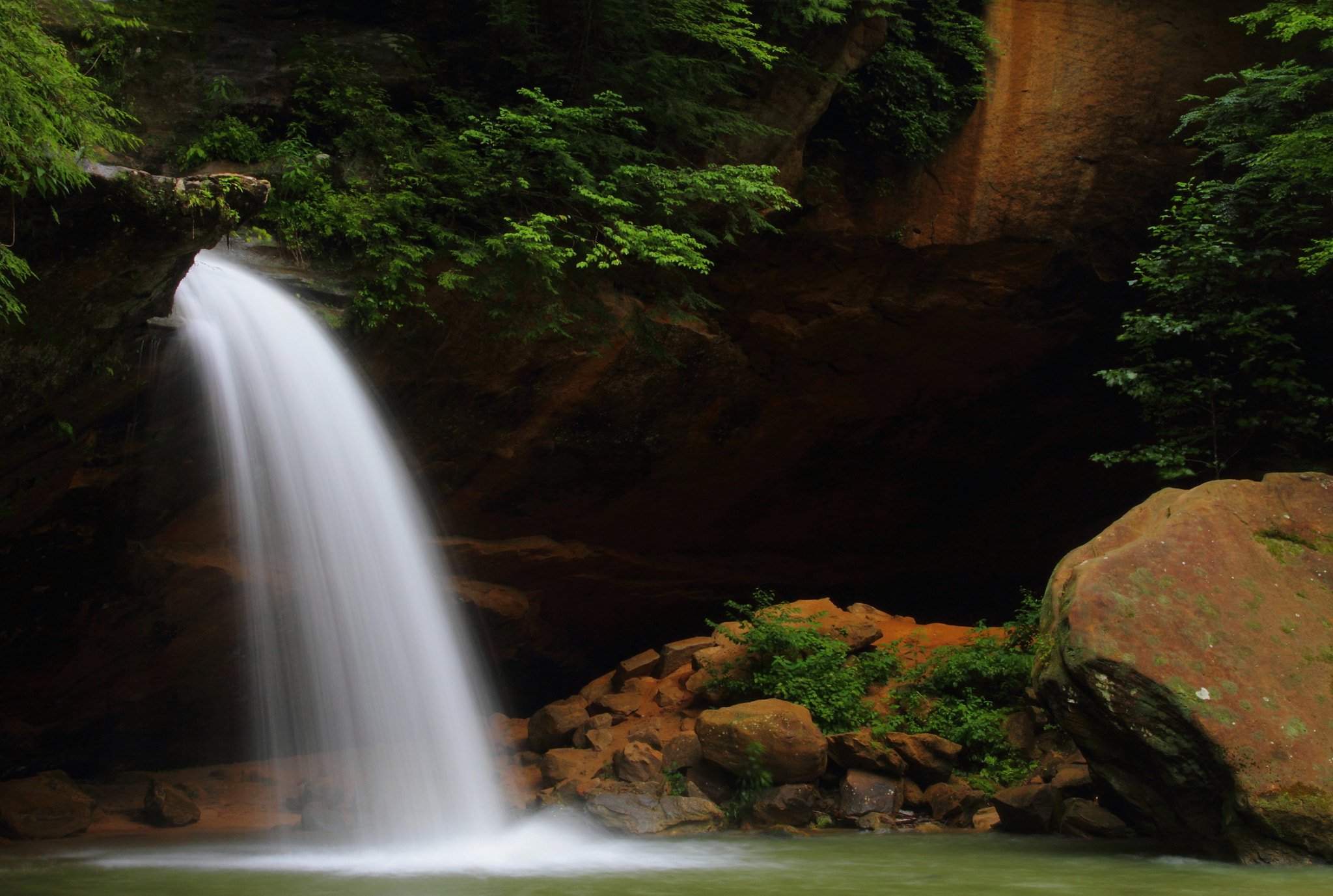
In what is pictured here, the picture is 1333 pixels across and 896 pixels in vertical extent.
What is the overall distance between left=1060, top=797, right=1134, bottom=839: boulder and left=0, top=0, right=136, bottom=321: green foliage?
7621 millimetres

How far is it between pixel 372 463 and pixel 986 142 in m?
8.63

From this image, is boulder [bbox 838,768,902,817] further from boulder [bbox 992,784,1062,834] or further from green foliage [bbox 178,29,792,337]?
green foliage [bbox 178,29,792,337]

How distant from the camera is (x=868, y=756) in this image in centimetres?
818

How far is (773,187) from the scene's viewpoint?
8.48 m

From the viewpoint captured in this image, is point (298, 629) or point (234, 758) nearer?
point (298, 629)

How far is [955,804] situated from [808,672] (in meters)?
2.08

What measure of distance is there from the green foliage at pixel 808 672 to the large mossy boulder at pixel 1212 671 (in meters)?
3.19

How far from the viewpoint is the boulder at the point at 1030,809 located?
22.7 feet

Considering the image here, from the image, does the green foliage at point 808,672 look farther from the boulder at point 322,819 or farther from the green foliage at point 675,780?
the boulder at point 322,819

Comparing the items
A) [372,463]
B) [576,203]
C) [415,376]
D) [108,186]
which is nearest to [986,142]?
[576,203]

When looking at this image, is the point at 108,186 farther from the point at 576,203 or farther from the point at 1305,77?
the point at 1305,77

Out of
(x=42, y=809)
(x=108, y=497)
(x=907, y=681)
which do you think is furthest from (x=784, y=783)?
(x=42, y=809)

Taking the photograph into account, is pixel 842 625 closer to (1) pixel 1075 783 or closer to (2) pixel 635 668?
(2) pixel 635 668

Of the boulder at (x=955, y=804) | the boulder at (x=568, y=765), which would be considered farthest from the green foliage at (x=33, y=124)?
the boulder at (x=955, y=804)
